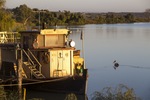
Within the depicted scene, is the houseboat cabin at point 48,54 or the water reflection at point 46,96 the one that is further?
the houseboat cabin at point 48,54

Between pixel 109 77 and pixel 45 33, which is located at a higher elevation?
pixel 45 33

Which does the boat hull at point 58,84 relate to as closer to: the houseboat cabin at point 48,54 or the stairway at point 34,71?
the stairway at point 34,71

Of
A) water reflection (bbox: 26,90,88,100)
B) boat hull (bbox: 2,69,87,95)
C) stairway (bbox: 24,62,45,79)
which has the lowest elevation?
water reflection (bbox: 26,90,88,100)

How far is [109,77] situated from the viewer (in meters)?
28.6

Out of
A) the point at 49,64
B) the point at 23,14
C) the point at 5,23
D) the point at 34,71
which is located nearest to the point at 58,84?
the point at 49,64

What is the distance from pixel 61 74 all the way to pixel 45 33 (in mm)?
2336

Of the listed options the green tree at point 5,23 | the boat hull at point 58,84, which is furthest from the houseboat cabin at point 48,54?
the green tree at point 5,23

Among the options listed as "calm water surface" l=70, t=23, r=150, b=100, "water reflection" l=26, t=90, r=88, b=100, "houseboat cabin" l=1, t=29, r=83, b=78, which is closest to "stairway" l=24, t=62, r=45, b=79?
"houseboat cabin" l=1, t=29, r=83, b=78

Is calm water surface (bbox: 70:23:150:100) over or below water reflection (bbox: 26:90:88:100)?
over

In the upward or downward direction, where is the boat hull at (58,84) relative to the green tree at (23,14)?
downward

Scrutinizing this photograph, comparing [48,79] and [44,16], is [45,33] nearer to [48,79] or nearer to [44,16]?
[48,79]

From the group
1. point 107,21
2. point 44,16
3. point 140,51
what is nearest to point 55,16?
point 44,16

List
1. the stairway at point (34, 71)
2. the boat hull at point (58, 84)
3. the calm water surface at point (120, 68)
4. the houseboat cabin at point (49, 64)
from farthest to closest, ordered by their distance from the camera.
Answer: the calm water surface at point (120, 68) < the stairway at point (34, 71) < the houseboat cabin at point (49, 64) < the boat hull at point (58, 84)

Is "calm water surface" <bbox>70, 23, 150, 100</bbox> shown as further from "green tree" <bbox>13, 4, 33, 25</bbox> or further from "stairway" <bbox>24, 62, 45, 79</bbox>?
"green tree" <bbox>13, 4, 33, 25</bbox>
